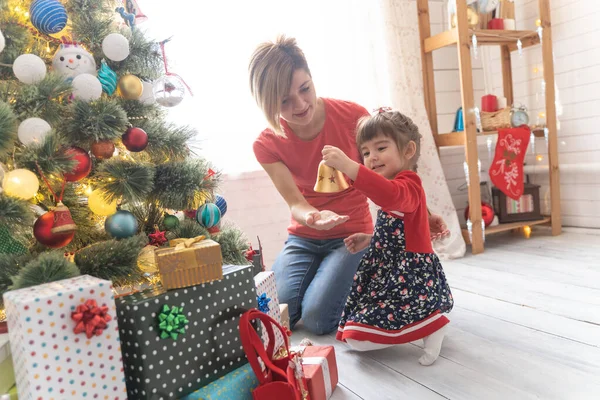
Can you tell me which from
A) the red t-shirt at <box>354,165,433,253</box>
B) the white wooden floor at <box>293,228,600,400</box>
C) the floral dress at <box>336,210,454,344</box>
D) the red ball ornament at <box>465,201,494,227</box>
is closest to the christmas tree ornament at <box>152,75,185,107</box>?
the red t-shirt at <box>354,165,433,253</box>

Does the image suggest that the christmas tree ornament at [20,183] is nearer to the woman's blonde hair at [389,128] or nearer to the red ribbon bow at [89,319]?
the red ribbon bow at [89,319]

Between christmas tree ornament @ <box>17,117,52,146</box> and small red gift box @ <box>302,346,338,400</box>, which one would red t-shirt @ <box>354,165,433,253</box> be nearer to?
small red gift box @ <box>302,346,338,400</box>

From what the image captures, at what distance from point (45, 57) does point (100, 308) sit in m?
0.69

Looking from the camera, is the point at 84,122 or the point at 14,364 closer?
the point at 14,364

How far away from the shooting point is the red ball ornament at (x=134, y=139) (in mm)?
1266

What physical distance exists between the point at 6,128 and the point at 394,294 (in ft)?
3.19

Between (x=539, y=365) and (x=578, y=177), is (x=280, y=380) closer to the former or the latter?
(x=539, y=365)

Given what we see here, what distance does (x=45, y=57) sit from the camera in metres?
1.27

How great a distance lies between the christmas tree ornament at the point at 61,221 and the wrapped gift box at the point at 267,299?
1.44ft

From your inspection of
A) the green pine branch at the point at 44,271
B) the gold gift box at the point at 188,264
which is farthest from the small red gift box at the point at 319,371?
the green pine branch at the point at 44,271

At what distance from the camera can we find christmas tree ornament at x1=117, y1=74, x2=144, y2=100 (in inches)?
52.0

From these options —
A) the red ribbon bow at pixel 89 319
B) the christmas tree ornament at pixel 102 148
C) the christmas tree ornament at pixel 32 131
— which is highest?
the christmas tree ornament at pixel 32 131

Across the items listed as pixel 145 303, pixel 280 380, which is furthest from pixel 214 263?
pixel 280 380

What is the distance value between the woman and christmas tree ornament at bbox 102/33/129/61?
423 mm
